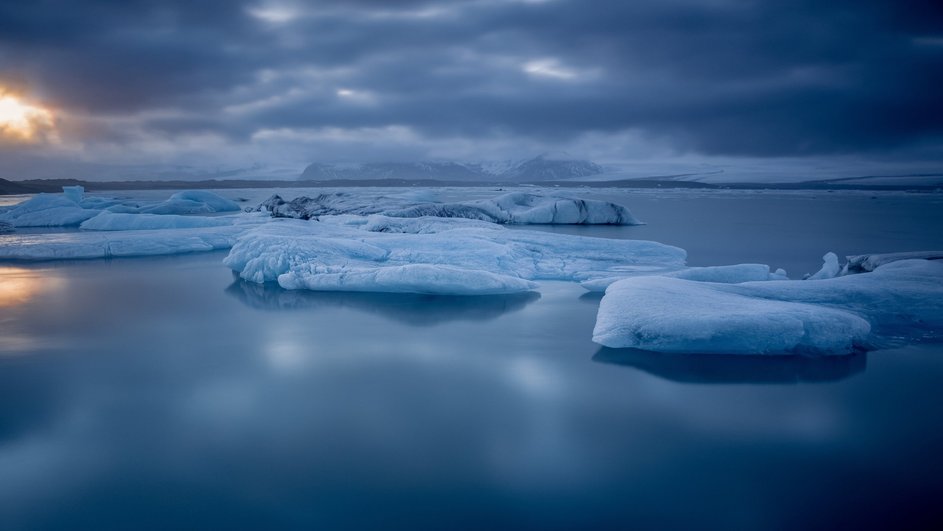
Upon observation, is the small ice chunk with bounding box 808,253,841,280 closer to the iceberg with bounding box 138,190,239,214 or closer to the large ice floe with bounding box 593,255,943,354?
the large ice floe with bounding box 593,255,943,354

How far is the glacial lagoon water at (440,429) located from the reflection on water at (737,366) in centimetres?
2

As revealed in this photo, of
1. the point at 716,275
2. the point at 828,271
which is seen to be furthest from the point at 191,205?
the point at 828,271

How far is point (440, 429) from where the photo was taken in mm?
2707

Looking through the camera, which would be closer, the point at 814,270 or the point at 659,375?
the point at 659,375

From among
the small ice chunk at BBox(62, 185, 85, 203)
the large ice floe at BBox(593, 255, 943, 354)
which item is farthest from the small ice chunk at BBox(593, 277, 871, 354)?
the small ice chunk at BBox(62, 185, 85, 203)

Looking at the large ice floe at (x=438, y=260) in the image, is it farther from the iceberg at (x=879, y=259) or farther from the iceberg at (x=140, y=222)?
the iceberg at (x=140, y=222)

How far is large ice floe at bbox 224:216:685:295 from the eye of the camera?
5984 mm

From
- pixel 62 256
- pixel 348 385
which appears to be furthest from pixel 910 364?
pixel 62 256

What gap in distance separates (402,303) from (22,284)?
17.1 feet

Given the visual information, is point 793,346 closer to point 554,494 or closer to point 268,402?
point 554,494

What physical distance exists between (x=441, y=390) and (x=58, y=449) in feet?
6.44

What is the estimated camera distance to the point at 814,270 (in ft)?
25.6

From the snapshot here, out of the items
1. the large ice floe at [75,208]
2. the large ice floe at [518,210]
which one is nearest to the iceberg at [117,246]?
the large ice floe at [518,210]

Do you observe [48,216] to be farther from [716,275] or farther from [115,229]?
[716,275]
